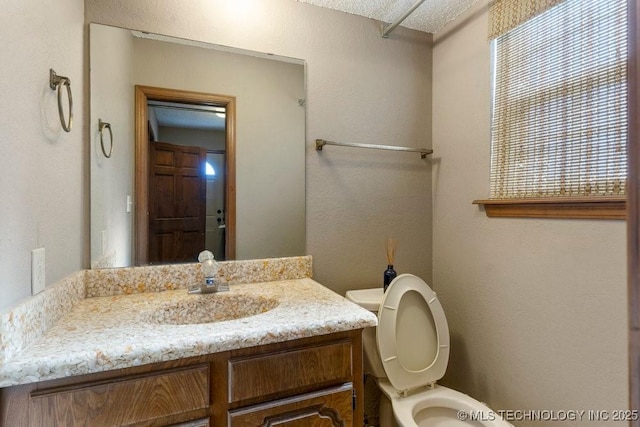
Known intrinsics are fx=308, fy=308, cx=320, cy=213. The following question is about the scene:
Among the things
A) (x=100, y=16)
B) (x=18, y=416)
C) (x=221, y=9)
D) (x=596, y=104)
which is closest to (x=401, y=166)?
(x=596, y=104)

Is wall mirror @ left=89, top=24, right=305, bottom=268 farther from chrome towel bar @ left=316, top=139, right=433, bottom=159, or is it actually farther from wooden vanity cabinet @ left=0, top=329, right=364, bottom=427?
wooden vanity cabinet @ left=0, top=329, right=364, bottom=427

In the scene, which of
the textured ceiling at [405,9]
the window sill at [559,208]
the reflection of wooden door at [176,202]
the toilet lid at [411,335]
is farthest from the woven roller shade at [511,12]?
the reflection of wooden door at [176,202]

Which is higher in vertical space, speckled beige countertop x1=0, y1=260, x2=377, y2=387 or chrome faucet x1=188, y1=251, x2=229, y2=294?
chrome faucet x1=188, y1=251, x2=229, y2=294

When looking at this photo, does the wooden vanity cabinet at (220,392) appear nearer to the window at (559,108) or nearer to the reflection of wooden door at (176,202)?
the reflection of wooden door at (176,202)

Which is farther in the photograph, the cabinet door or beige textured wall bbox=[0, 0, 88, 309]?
the cabinet door

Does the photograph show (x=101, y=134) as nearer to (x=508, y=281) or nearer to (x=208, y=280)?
(x=208, y=280)

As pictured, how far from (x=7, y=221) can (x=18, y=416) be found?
0.43 m

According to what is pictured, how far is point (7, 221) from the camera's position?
0.72 meters

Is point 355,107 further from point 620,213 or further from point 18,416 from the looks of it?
point 18,416

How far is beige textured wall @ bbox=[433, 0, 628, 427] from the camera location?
1074 millimetres

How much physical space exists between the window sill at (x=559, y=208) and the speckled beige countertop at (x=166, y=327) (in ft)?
2.74

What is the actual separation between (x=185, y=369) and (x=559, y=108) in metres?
1.57

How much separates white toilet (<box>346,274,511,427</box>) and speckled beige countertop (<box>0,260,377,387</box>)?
12.9 inches

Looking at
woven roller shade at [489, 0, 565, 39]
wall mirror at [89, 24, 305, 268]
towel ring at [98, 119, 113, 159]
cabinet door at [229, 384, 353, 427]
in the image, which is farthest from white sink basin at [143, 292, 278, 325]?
woven roller shade at [489, 0, 565, 39]
